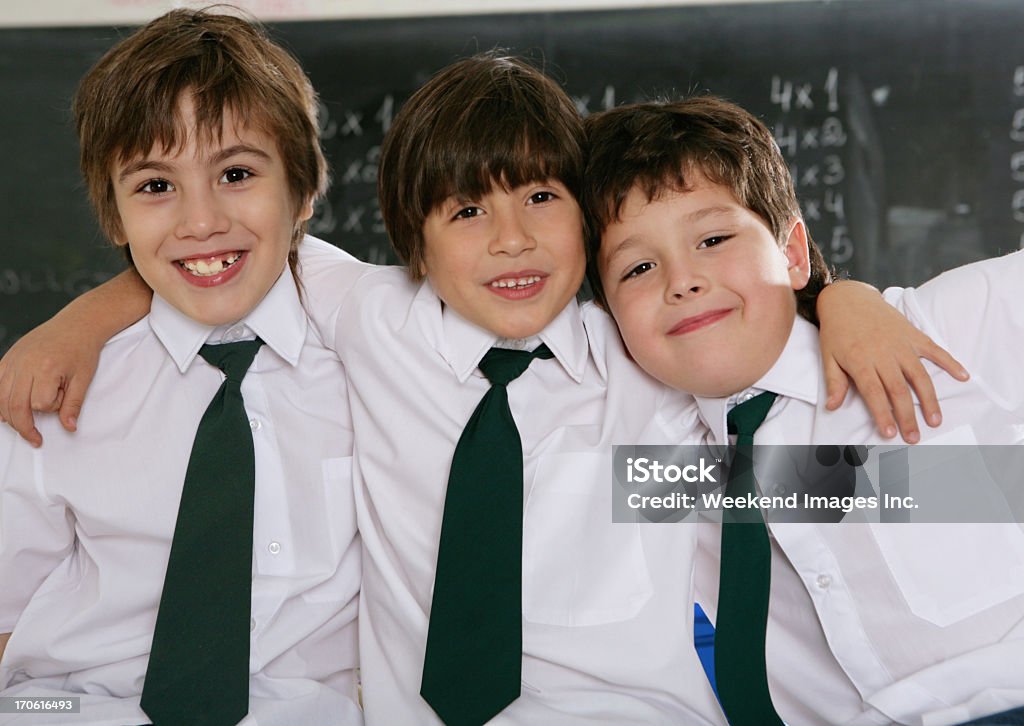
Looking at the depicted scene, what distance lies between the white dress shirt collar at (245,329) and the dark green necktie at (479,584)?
338 mm

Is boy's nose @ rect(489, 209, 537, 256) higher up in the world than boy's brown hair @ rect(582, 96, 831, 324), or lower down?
lower down

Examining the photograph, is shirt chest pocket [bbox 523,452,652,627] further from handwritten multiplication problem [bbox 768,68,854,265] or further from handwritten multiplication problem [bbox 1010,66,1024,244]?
handwritten multiplication problem [bbox 1010,66,1024,244]

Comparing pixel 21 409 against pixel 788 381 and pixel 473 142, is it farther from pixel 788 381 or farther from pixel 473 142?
pixel 788 381

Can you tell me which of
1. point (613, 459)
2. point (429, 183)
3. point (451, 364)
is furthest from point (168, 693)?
point (429, 183)

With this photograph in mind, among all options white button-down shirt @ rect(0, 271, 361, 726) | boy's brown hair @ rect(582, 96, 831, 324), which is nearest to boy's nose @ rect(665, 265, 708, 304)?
boy's brown hair @ rect(582, 96, 831, 324)

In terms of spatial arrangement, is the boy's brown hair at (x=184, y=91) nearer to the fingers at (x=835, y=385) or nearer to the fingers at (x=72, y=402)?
the fingers at (x=72, y=402)

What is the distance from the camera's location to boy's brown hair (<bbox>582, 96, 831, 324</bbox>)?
1413mm

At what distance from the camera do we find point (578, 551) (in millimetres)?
1389

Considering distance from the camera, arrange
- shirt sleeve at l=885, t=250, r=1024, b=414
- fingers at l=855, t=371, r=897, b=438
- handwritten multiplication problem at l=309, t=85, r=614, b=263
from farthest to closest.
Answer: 1. handwritten multiplication problem at l=309, t=85, r=614, b=263
2. shirt sleeve at l=885, t=250, r=1024, b=414
3. fingers at l=855, t=371, r=897, b=438

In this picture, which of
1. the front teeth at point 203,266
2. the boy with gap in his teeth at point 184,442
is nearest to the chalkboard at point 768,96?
the boy with gap in his teeth at point 184,442

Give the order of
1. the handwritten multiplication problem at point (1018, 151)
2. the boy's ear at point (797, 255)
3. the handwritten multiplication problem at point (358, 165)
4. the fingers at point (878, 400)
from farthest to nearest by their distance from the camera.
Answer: the handwritten multiplication problem at point (358, 165) < the handwritten multiplication problem at point (1018, 151) < the boy's ear at point (797, 255) < the fingers at point (878, 400)

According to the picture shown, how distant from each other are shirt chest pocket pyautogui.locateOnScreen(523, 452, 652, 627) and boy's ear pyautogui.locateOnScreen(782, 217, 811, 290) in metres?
0.43

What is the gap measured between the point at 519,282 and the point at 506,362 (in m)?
0.12

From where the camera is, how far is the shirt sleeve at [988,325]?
137 cm
